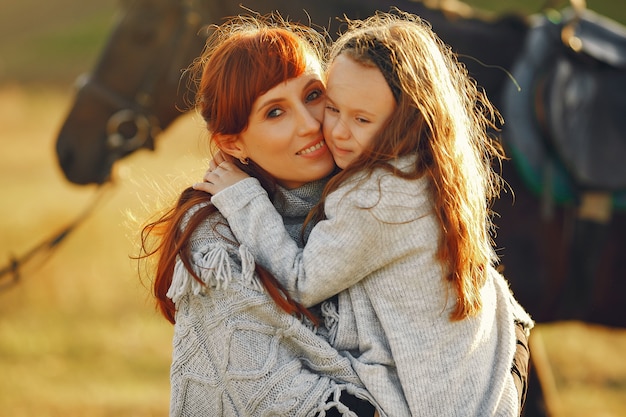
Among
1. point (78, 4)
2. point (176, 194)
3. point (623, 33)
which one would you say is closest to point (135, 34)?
point (176, 194)

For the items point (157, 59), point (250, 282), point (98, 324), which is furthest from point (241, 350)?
point (98, 324)

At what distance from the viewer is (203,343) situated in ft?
6.05

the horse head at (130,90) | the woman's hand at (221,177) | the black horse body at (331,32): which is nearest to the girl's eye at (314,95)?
the woman's hand at (221,177)

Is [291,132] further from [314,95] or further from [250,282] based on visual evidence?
[250,282]

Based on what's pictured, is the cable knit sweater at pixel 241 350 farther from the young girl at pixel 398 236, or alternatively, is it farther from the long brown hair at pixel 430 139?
the long brown hair at pixel 430 139

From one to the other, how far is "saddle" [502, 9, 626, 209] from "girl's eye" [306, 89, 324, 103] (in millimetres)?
1760

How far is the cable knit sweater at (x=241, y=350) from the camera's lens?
1778mm

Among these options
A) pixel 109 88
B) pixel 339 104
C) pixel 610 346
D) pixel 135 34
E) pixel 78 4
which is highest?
pixel 339 104

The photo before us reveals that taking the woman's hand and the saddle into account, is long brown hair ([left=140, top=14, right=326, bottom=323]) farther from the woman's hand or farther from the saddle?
the saddle

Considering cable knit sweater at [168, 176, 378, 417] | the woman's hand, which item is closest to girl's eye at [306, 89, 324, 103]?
the woman's hand

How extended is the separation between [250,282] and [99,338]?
15.0 ft

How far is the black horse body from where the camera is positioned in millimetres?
3590

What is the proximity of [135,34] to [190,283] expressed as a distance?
2376 millimetres

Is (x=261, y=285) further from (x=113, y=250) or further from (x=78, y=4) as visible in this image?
(x=78, y=4)
